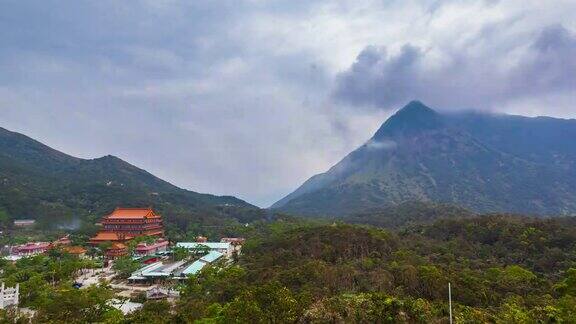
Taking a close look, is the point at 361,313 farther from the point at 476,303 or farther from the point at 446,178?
the point at 446,178

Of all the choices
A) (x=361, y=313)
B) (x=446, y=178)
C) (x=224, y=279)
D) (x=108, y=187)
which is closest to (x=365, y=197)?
(x=446, y=178)

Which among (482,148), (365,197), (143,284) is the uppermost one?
(482,148)

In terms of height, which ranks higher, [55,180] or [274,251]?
[55,180]

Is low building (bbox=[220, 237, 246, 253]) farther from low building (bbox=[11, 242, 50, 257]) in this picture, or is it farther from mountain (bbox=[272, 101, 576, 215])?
mountain (bbox=[272, 101, 576, 215])

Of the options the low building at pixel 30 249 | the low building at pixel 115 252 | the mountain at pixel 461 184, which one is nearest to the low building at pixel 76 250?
the low building at pixel 115 252

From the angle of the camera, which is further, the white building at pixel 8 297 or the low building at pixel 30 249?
the low building at pixel 30 249

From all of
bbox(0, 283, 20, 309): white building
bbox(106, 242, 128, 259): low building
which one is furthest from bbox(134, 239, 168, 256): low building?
bbox(0, 283, 20, 309): white building

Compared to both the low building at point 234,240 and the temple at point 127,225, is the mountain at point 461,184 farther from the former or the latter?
the temple at point 127,225
